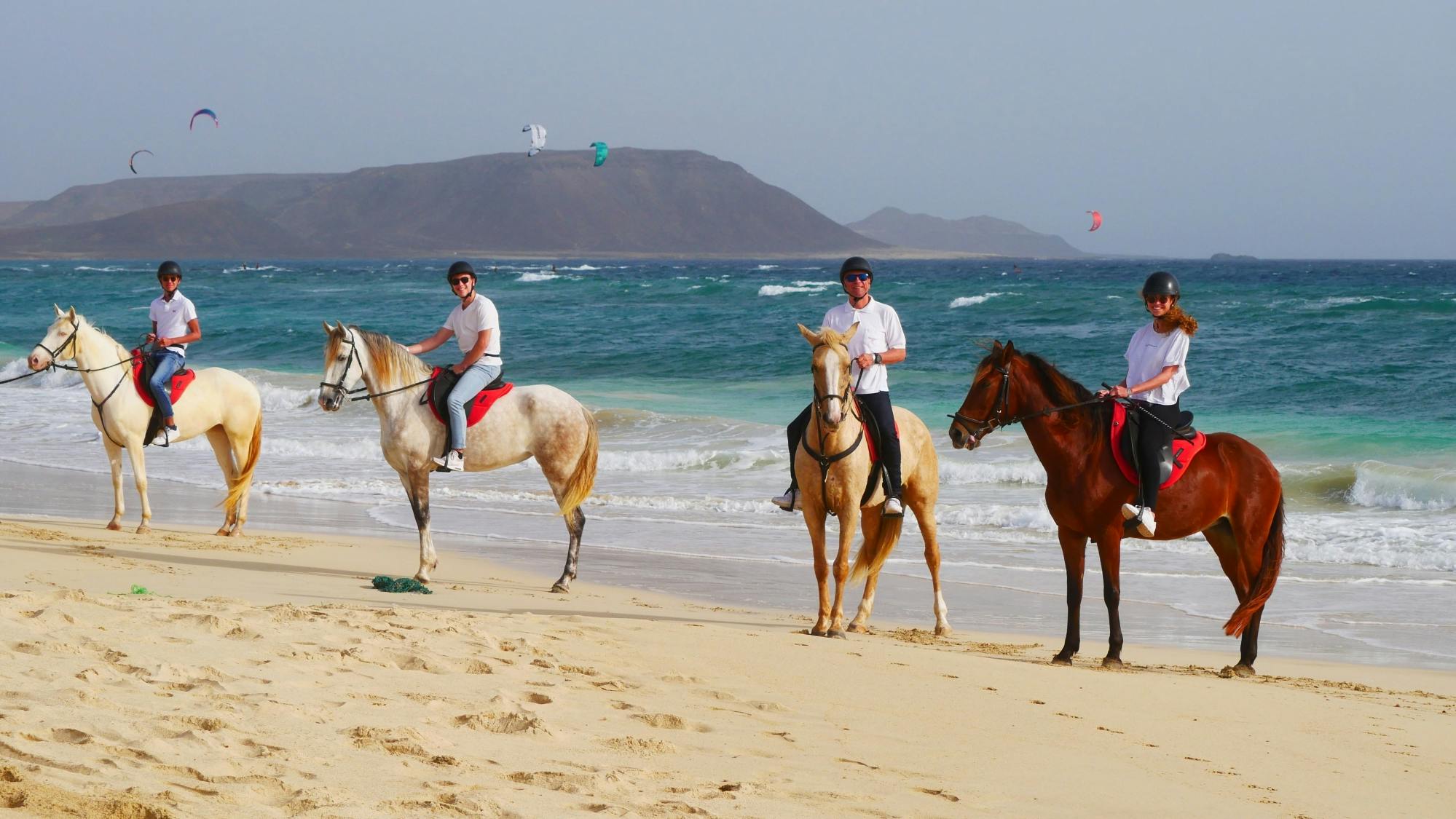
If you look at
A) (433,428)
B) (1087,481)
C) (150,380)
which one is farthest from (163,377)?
(1087,481)

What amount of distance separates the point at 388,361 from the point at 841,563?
3.68 metres

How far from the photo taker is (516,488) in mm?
14680

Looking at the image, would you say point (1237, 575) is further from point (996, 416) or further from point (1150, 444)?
point (996, 416)

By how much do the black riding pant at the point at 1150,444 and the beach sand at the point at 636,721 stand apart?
97 centimetres

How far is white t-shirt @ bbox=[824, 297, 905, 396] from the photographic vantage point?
7453mm

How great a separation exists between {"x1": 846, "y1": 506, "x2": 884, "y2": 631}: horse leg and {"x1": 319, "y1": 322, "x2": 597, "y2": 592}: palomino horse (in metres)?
2.10

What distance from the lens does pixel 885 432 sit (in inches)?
299

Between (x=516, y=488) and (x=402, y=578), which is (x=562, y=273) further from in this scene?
(x=402, y=578)

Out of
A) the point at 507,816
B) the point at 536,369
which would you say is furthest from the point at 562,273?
the point at 507,816

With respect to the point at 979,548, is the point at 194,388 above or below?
above

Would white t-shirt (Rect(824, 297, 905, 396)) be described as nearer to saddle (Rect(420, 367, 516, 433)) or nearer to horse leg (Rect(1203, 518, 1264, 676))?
horse leg (Rect(1203, 518, 1264, 676))

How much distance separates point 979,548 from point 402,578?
5.30 meters

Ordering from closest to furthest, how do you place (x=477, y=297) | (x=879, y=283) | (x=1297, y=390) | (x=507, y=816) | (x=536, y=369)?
(x=507, y=816)
(x=477, y=297)
(x=1297, y=390)
(x=536, y=369)
(x=879, y=283)

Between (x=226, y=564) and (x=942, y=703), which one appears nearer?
(x=942, y=703)
